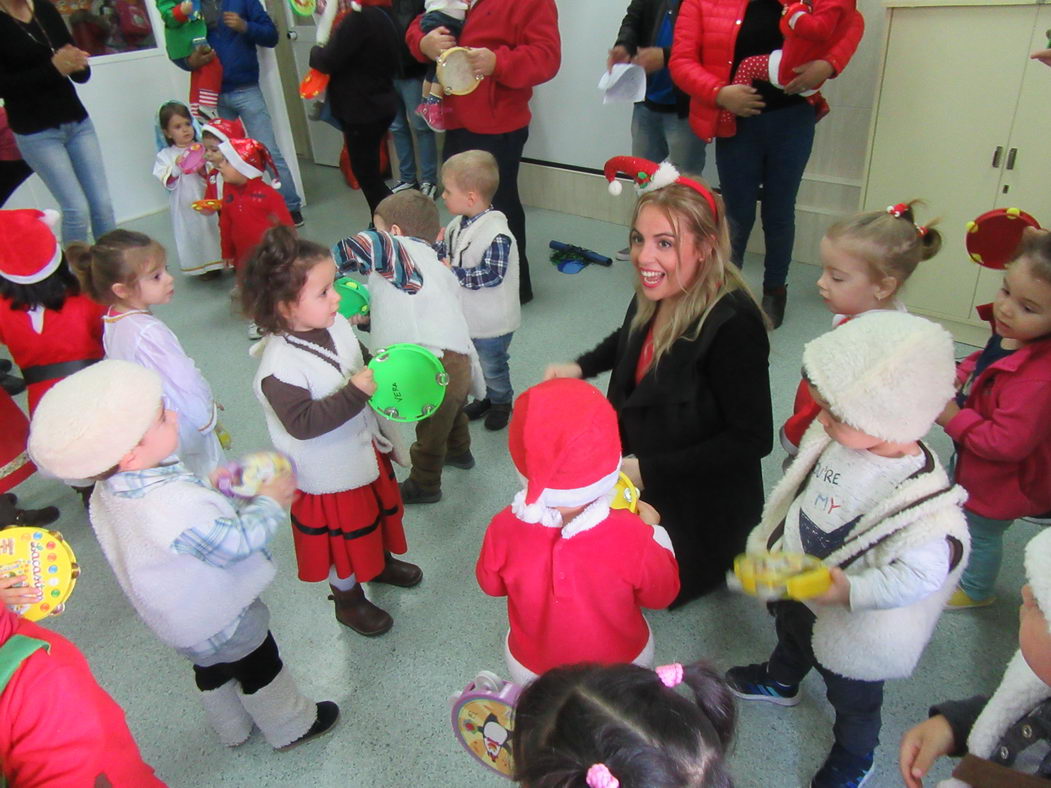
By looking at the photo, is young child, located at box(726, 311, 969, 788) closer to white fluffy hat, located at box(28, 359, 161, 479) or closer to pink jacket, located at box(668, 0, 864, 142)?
white fluffy hat, located at box(28, 359, 161, 479)

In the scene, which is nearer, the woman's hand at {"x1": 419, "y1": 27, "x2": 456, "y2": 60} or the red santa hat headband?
the red santa hat headband

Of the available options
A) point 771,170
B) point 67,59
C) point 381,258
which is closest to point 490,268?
point 381,258

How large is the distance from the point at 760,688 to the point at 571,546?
0.84m

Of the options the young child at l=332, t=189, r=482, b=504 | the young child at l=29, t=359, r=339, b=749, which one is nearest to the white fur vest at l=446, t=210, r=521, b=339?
the young child at l=332, t=189, r=482, b=504

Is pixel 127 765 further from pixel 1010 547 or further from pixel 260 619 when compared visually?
pixel 1010 547

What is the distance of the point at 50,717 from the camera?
35.7 inches

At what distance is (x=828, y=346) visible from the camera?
1.15 meters

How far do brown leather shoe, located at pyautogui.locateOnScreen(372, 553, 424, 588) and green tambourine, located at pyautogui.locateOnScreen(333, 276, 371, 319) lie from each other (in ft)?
2.35

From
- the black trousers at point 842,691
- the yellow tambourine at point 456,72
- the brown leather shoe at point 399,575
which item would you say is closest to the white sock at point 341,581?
the brown leather shoe at point 399,575

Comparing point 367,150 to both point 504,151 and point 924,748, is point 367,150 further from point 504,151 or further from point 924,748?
point 924,748

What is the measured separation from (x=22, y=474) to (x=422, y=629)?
127 cm

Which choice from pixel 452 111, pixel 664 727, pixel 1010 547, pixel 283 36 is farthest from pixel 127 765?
pixel 283 36

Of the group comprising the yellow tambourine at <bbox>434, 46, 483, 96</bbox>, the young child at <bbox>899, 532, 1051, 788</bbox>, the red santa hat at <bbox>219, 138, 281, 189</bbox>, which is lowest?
the young child at <bbox>899, 532, 1051, 788</bbox>

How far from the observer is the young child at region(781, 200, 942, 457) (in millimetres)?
1828
